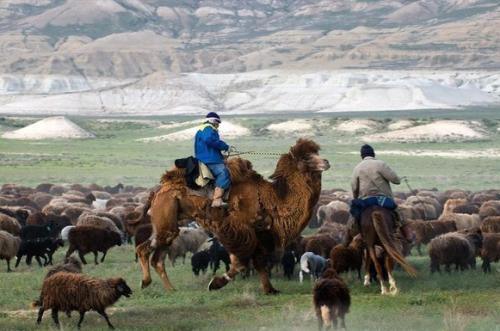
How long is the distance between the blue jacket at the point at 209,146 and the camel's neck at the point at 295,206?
1024 millimetres

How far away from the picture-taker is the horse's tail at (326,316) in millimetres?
10953

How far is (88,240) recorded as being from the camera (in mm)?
19359

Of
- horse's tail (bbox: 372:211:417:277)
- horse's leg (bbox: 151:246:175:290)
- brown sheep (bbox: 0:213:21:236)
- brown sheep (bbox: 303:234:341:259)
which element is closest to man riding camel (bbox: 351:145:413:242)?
horse's tail (bbox: 372:211:417:277)

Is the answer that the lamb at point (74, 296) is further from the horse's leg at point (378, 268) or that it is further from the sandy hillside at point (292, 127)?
the sandy hillside at point (292, 127)

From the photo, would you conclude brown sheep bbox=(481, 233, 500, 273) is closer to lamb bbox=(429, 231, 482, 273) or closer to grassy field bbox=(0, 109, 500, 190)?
lamb bbox=(429, 231, 482, 273)

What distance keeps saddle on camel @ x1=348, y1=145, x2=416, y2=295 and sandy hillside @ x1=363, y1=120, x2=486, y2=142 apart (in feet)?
205

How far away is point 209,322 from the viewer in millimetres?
11844

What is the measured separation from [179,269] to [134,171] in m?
38.2

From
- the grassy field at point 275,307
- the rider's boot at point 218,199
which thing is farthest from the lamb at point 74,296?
the rider's boot at point 218,199

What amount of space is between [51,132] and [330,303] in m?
78.1

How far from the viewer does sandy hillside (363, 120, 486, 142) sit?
7638 cm

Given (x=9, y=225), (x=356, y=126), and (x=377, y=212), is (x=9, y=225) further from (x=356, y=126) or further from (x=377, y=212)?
(x=356, y=126)

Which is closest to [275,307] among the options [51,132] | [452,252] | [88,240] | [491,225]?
[452,252]

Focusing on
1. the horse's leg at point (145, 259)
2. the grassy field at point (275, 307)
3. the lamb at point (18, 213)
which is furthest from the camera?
the lamb at point (18, 213)
